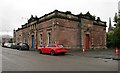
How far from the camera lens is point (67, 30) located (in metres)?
30.6

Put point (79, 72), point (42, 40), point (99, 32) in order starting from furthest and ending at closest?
point (99, 32) → point (42, 40) → point (79, 72)

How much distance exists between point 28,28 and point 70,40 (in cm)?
1355

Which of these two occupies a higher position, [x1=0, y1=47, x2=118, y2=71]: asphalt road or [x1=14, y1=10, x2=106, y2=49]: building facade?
[x1=14, y1=10, x2=106, y2=49]: building facade

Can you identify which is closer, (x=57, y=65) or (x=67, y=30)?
(x=57, y=65)

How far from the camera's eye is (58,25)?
95.8 ft

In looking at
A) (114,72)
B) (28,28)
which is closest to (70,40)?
(28,28)

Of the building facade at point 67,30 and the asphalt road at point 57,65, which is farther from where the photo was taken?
the building facade at point 67,30

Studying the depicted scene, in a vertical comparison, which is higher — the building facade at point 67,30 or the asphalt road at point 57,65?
the building facade at point 67,30

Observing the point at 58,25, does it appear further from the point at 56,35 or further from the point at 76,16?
the point at 76,16

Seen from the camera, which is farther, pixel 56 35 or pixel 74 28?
pixel 74 28

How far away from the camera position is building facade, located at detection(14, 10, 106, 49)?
96.8ft

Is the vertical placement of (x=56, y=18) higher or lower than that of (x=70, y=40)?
higher

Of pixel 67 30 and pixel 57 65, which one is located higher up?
pixel 67 30

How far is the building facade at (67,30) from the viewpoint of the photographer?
2950cm
